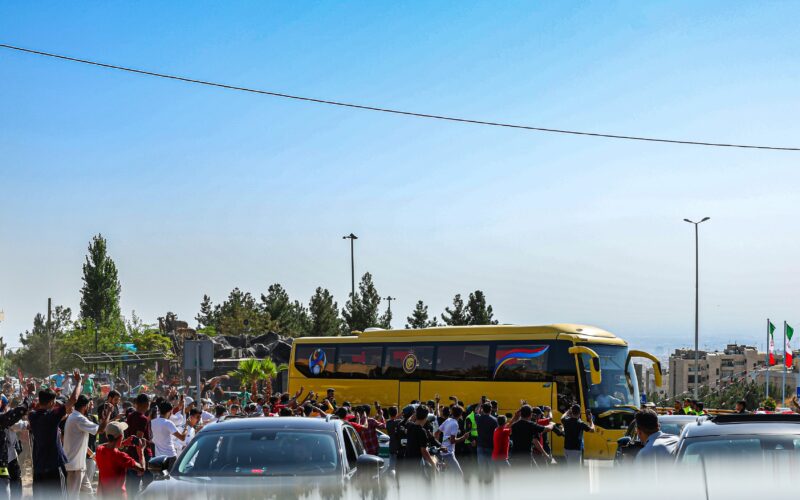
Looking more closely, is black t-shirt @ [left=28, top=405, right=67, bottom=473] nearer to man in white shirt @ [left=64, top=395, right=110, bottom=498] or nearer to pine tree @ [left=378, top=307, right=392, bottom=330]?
man in white shirt @ [left=64, top=395, right=110, bottom=498]

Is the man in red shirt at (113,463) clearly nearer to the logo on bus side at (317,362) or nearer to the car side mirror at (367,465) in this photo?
the car side mirror at (367,465)

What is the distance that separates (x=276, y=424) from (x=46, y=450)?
322 cm

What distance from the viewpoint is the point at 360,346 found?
1094 inches

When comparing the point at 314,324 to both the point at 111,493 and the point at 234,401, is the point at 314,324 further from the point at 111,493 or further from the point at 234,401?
the point at 111,493

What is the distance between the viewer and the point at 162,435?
12703 millimetres

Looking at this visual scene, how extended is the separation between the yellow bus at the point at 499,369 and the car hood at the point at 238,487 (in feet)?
46.6

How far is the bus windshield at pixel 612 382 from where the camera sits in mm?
22953

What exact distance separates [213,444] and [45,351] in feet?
313

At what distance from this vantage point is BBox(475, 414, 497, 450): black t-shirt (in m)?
15.9

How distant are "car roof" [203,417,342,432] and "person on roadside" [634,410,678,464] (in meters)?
2.96

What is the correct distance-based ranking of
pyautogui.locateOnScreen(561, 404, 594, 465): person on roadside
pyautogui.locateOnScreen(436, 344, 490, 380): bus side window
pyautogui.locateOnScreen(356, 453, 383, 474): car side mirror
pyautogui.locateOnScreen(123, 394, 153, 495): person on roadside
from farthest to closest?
pyautogui.locateOnScreen(436, 344, 490, 380): bus side window, pyautogui.locateOnScreen(561, 404, 594, 465): person on roadside, pyautogui.locateOnScreen(123, 394, 153, 495): person on roadside, pyautogui.locateOnScreen(356, 453, 383, 474): car side mirror

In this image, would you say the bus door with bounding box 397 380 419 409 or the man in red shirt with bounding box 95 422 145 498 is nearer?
the man in red shirt with bounding box 95 422 145 498

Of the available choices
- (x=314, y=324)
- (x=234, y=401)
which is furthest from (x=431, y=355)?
(x=314, y=324)

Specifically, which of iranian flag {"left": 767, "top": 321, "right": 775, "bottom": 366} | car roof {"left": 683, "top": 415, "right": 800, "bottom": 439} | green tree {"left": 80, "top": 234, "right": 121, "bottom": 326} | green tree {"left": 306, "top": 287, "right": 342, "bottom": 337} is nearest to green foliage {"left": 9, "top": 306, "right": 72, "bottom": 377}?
green tree {"left": 80, "top": 234, "right": 121, "bottom": 326}
